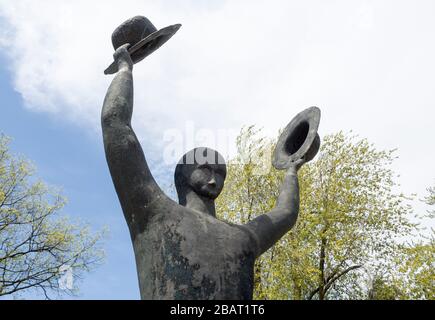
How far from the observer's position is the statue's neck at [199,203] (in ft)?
12.7

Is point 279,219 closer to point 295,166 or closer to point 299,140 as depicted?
point 295,166

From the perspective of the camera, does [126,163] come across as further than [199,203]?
No

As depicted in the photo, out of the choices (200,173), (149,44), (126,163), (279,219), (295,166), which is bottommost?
(279,219)

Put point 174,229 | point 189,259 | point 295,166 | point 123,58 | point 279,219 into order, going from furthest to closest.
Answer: point 295,166 < point 279,219 < point 123,58 < point 174,229 < point 189,259

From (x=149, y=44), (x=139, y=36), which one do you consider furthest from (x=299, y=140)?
(x=139, y=36)

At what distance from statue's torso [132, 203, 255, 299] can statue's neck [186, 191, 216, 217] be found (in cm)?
21

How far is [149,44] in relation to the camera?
4.16 m

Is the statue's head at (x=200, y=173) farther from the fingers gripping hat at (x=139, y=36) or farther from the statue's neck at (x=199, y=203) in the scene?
the fingers gripping hat at (x=139, y=36)

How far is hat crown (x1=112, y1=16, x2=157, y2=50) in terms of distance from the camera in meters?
4.14

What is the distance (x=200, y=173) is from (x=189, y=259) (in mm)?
867

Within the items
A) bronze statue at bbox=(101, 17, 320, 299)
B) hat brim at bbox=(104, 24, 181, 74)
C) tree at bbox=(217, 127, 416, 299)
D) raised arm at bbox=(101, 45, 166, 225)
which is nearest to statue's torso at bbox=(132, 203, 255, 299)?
bronze statue at bbox=(101, 17, 320, 299)

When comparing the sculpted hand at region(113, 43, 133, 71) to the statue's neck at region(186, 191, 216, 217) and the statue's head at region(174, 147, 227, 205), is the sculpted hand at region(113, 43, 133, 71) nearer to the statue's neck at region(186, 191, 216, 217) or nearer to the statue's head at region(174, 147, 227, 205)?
the statue's head at region(174, 147, 227, 205)

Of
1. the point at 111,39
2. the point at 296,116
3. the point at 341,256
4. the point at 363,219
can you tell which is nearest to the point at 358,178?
the point at 363,219
